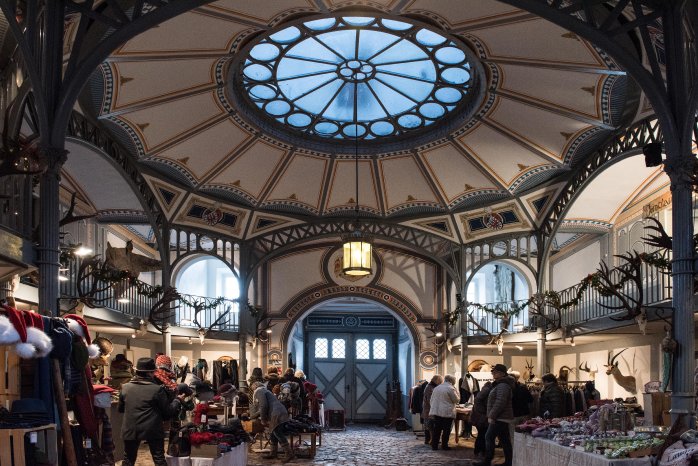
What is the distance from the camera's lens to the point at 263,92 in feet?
56.5

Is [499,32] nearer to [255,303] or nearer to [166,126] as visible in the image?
[166,126]

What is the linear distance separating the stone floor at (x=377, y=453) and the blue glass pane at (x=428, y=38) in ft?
24.7

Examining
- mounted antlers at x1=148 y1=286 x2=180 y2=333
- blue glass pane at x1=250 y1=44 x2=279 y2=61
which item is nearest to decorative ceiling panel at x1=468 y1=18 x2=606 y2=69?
blue glass pane at x1=250 y1=44 x2=279 y2=61

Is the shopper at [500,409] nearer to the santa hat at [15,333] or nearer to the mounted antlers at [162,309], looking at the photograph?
the santa hat at [15,333]

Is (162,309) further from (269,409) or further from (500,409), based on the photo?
(500,409)

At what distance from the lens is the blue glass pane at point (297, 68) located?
1614 centimetres

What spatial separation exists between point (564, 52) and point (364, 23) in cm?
349

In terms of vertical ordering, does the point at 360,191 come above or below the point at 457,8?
below

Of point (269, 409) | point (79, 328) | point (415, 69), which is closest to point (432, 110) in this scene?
point (415, 69)

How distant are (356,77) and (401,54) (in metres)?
1.43

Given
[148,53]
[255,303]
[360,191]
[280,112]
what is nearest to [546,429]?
[148,53]

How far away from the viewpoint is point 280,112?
18375 millimetres

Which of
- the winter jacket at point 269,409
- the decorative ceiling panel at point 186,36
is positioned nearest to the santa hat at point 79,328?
the winter jacket at point 269,409

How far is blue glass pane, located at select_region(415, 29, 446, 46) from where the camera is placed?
14758 mm
